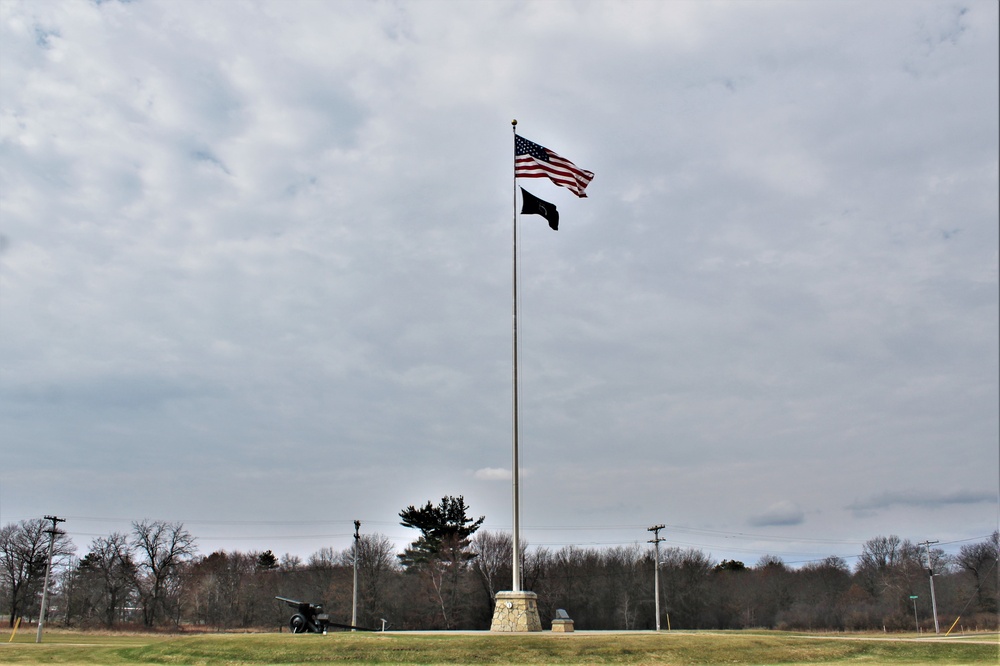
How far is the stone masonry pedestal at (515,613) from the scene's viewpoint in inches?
965

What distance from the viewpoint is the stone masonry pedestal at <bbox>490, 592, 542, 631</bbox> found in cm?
2450

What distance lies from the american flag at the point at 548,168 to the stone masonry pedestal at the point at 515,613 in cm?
1430

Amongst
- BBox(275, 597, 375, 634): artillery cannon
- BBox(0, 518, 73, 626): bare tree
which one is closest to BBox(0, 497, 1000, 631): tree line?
BBox(0, 518, 73, 626): bare tree

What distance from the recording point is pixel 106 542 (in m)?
78.3

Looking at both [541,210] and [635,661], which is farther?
[541,210]

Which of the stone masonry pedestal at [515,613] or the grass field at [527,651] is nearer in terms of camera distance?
the grass field at [527,651]

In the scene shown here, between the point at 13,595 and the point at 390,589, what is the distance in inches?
1437

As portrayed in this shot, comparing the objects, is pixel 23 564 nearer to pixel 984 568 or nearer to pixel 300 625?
pixel 300 625

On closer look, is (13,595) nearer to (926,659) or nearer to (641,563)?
(641,563)

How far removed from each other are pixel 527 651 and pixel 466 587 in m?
47.8

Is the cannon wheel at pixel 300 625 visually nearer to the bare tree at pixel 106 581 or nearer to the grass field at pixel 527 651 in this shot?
the grass field at pixel 527 651

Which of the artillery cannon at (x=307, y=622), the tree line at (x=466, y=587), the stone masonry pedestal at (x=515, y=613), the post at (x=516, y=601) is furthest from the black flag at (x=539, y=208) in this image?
the tree line at (x=466, y=587)

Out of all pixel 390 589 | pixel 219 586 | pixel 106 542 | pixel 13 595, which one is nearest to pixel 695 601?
A: pixel 390 589

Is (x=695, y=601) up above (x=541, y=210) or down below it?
below
